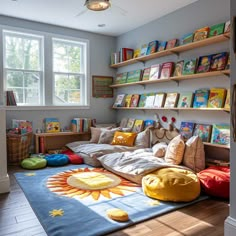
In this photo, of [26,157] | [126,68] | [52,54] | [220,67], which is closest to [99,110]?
[126,68]

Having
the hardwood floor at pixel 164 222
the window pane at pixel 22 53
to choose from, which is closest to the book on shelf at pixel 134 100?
the window pane at pixel 22 53

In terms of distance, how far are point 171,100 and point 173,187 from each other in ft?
6.03

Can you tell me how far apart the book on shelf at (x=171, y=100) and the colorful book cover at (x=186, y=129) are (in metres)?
0.34

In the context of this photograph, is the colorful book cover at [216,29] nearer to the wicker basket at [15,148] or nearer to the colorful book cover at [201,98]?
the colorful book cover at [201,98]

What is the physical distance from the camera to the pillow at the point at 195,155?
317 centimetres

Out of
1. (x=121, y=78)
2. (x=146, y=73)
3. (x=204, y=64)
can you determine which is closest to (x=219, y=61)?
(x=204, y=64)

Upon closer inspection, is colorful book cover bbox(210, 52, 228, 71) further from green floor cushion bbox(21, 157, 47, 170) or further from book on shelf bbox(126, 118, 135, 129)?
green floor cushion bbox(21, 157, 47, 170)

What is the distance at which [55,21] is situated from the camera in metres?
4.43

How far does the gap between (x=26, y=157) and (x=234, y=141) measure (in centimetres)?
350

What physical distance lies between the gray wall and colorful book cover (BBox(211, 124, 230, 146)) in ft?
8.69

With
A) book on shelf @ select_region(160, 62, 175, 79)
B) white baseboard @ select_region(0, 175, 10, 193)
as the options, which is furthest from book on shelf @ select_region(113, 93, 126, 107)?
white baseboard @ select_region(0, 175, 10, 193)

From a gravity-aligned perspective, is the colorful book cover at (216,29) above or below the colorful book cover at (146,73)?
above

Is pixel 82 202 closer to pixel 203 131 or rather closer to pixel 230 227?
pixel 230 227

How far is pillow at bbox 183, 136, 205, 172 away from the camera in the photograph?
3166 mm
